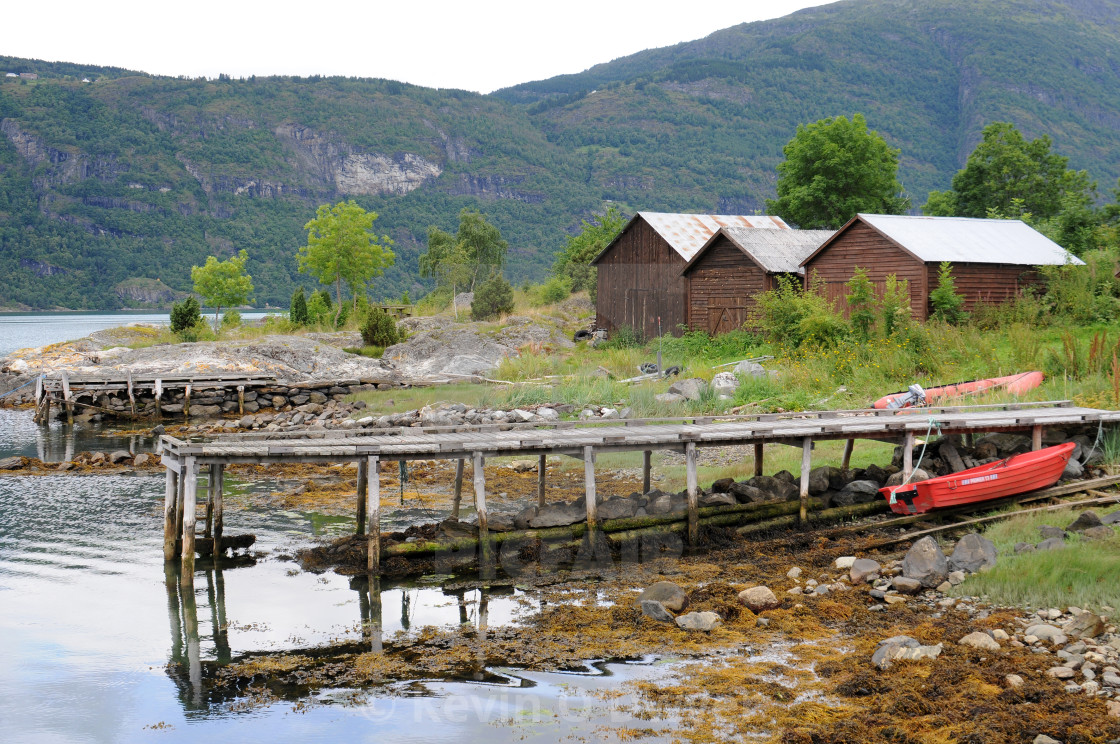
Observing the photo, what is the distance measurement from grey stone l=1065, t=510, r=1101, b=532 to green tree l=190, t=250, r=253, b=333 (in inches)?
2310

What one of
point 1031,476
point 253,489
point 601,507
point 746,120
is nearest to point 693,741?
point 601,507

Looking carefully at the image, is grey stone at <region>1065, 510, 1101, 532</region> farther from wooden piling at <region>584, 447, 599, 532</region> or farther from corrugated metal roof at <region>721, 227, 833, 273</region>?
corrugated metal roof at <region>721, 227, 833, 273</region>

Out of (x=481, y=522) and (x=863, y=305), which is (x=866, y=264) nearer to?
(x=863, y=305)

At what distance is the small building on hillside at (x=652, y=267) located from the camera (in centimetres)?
3906

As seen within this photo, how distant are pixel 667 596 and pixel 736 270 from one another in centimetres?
2562

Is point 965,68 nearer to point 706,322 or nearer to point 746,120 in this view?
point 746,120

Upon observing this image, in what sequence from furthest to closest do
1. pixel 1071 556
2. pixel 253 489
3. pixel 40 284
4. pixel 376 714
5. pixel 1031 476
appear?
pixel 40 284 → pixel 253 489 → pixel 1031 476 → pixel 1071 556 → pixel 376 714

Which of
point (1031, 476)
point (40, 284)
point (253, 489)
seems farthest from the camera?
point (40, 284)

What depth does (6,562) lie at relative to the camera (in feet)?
50.7

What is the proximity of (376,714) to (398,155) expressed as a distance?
168526mm

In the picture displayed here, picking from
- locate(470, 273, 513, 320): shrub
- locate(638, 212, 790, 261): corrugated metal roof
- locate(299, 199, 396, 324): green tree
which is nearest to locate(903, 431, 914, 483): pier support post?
locate(638, 212, 790, 261): corrugated metal roof

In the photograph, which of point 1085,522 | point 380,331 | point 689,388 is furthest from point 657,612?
point 380,331

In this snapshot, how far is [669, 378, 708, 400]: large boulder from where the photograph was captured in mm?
23781

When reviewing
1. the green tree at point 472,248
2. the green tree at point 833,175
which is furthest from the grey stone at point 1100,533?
the green tree at point 472,248
